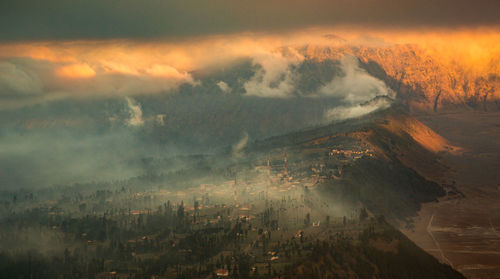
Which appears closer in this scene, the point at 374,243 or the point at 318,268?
the point at 318,268

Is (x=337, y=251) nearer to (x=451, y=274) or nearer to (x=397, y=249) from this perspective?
(x=397, y=249)

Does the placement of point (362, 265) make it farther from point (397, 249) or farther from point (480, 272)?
point (480, 272)

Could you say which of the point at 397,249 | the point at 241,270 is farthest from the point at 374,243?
the point at 241,270

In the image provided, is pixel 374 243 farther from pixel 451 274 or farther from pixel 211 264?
pixel 211 264

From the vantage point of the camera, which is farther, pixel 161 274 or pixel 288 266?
pixel 161 274

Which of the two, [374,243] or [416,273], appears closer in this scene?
[416,273]

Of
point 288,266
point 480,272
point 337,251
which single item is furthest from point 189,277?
point 480,272

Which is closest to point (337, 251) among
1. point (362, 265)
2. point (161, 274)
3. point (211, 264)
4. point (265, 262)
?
point (362, 265)

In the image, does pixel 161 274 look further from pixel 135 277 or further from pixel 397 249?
pixel 397 249
